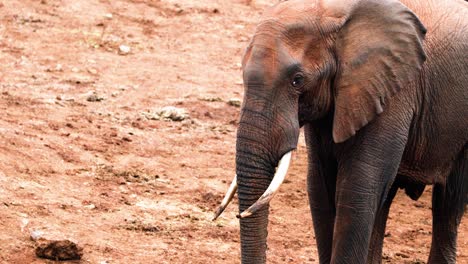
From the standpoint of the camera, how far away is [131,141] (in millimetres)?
10070

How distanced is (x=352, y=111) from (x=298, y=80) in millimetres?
352

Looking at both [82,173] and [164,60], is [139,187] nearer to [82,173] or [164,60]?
[82,173]

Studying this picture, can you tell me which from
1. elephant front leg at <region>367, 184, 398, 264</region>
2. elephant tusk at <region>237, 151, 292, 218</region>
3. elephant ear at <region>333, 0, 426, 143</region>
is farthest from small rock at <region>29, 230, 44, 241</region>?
elephant ear at <region>333, 0, 426, 143</region>

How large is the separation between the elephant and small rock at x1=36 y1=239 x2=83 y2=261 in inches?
60.6

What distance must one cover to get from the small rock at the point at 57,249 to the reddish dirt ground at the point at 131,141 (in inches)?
2.2

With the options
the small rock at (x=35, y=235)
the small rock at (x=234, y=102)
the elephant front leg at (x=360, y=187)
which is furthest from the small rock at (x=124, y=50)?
the elephant front leg at (x=360, y=187)

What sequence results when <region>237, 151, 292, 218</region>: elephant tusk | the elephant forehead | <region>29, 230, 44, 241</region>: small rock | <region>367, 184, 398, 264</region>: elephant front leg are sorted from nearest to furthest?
<region>237, 151, 292, 218</region>: elephant tusk, the elephant forehead, <region>367, 184, 398, 264</region>: elephant front leg, <region>29, 230, 44, 241</region>: small rock

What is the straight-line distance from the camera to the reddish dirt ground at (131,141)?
7.82 m

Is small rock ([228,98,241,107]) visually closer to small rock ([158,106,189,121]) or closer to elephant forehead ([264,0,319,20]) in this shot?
small rock ([158,106,189,121])

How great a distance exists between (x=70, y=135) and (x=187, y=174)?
1.11 meters

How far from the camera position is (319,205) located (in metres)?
6.53

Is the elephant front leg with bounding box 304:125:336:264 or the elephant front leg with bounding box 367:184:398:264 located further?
the elephant front leg with bounding box 367:184:398:264

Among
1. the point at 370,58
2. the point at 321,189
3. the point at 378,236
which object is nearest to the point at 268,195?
the point at 370,58

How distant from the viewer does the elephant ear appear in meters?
5.77
